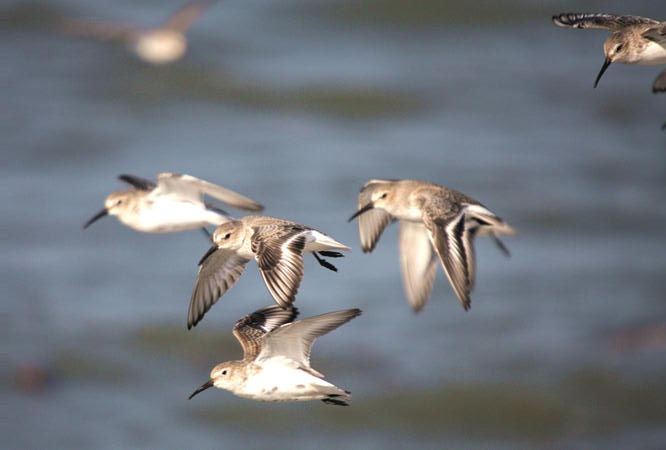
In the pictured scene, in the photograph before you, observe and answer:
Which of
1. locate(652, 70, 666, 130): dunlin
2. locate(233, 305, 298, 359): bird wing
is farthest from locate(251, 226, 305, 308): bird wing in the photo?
locate(652, 70, 666, 130): dunlin

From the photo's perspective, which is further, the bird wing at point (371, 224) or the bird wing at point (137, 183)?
the bird wing at point (371, 224)

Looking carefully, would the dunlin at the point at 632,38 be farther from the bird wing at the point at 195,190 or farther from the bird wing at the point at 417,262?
the bird wing at the point at 195,190

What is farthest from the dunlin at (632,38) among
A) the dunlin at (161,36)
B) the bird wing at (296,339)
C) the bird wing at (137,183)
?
the dunlin at (161,36)

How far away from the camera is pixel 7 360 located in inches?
446

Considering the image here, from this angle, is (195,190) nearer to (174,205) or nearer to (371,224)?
(174,205)

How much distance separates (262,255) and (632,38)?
2.30m

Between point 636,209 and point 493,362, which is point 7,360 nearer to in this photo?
point 493,362

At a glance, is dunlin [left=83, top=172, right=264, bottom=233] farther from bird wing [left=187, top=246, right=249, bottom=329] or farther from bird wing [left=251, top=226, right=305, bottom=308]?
bird wing [left=251, top=226, right=305, bottom=308]

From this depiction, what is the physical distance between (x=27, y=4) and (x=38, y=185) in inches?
248

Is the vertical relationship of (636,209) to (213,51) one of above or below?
below

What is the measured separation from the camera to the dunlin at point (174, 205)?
6.43 metres

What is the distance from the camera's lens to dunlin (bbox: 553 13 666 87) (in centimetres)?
545

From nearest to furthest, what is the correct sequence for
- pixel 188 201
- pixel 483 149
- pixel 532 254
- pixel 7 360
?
pixel 188 201, pixel 7 360, pixel 532 254, pixel 483 149


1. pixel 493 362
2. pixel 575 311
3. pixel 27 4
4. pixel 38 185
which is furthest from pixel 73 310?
pixel 27 4
